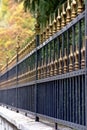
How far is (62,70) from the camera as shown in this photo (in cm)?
485

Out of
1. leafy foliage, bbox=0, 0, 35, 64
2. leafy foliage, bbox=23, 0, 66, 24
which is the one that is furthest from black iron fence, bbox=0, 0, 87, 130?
leafy foliage, bbox=0, 0, 35, 64

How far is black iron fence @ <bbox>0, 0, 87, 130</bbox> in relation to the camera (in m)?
4.09

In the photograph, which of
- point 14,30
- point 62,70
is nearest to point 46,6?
point 62,70

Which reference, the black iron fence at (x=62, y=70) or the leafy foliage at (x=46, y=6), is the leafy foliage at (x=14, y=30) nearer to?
the leafy foliage at (x=46, y=6)

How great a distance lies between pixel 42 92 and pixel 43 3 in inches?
103

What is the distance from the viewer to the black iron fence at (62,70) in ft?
13.4

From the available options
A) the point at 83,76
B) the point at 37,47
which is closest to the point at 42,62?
the point at 37,47

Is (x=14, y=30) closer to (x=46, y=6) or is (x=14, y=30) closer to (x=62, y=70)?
(x=46, y=6)

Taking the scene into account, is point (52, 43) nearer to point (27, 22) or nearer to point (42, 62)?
point (42, 62)

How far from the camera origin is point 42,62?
20.6ft

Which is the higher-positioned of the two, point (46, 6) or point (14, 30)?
point (14, 30)

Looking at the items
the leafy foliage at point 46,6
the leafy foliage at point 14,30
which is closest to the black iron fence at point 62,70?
the leafy foliage at point 46,6

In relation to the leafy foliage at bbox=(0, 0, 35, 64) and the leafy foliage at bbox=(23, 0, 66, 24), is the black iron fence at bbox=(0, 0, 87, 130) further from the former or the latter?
the leafy foliage at bbox=(0, 0, 35, 64)

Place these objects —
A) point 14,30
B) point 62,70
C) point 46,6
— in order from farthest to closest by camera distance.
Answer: point 14,30 < point 46,6 < point 62,70
